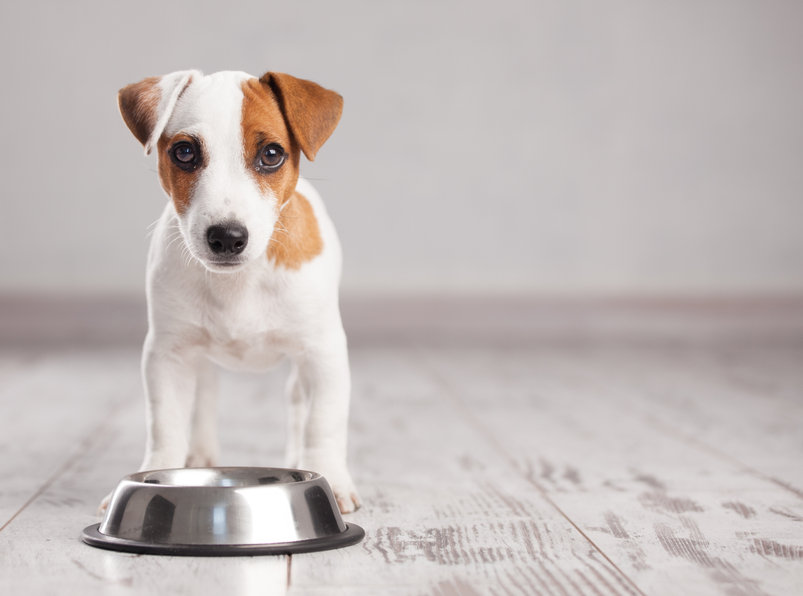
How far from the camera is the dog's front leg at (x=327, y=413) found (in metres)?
1.70

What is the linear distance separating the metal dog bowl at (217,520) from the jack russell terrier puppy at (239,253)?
0.25 metres

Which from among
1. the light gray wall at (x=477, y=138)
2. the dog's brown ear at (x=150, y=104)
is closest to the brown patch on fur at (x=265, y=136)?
the dog's brown ear at (x=150, y=104)

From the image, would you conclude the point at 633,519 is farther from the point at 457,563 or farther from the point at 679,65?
the point at 679,65

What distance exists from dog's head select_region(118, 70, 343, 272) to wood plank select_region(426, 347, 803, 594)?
701mm

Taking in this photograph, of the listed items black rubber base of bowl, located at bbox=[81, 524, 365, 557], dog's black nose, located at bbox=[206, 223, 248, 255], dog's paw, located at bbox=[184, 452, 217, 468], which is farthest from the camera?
dog's paw, located at bbox=[184, 452, 217, 468]

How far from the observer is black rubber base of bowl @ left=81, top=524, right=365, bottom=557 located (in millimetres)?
1344

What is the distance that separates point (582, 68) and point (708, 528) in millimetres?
3753

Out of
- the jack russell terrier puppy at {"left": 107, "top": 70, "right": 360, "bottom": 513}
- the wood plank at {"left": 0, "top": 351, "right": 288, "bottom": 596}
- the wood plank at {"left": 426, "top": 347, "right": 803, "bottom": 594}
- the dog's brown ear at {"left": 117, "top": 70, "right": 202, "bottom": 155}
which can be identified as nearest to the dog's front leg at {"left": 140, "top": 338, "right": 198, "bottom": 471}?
the jack russell terrier puppy at {"left": 107, "top": 70, "right": 360, "bottom": 513}

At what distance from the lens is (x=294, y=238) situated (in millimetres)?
1690

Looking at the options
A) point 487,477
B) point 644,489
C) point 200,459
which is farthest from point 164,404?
point 644,489

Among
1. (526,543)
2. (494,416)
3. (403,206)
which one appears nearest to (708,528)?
(526,543)

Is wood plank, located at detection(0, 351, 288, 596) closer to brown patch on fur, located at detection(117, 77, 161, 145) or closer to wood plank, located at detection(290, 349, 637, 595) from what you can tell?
wood plank, located at detection(290, 349, 637, 595)

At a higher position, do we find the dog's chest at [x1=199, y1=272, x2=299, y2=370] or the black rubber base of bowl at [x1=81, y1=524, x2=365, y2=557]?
the dog's chest at [x1=199, y1=272, x2=299, y2=370]

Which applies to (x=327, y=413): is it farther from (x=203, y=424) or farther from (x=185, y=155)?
(x=185, y=155)
